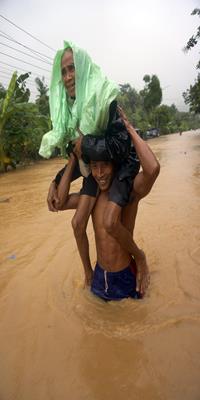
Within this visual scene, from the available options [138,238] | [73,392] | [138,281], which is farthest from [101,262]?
[138,238]

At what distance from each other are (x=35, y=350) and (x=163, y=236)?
231 cm

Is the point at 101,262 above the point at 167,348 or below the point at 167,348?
above

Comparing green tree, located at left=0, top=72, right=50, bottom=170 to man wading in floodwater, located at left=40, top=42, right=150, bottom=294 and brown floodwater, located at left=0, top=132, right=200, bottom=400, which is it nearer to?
brown floodwater, located at left=0, top=132, right=200, bottom=400

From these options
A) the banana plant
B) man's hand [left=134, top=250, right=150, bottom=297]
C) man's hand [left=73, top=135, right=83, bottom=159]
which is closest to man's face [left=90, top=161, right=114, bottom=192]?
man's hand [left=73, top=135, right=83, bottom=159]

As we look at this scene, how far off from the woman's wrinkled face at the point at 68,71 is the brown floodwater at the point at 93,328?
1.64 meters

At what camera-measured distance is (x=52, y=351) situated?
2.01m

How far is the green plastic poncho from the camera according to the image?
6.04 feet

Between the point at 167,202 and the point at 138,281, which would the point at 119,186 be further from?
the point at 167,202

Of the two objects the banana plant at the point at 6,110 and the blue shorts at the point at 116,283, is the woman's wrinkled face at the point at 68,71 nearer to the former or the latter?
the blue shorts at the point at 116,283

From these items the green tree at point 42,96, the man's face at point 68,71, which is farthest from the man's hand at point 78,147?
the green tree at point 42,96

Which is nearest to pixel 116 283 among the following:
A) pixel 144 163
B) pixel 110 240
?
pixel 110 240

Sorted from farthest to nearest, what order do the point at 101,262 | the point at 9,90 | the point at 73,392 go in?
the point at 9,90 → the point at 101,262 → the point at 73,392

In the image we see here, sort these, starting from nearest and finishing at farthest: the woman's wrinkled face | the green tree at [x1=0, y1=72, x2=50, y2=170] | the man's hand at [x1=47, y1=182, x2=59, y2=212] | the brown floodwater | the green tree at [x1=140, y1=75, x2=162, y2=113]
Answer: the brown floodwater, the woman's wrinkled face, the man's hand at [x1=47, y1=182, x2=59, y2=212], the green tree at [x1=0, y1=72, x2=50, y2=170], the green tree at [x1=140, y1=75, x2=162, y2=113]

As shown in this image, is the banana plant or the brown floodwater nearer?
the brown floodwater
